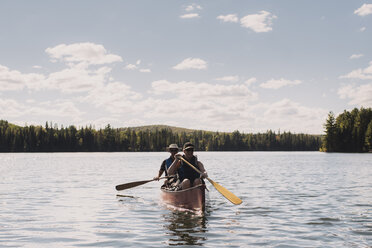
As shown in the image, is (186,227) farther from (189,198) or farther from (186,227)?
(189,198)

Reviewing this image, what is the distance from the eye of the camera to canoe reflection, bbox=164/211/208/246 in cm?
1079

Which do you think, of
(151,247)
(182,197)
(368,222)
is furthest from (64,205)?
(368,222)

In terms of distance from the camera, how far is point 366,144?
122312 millimetres

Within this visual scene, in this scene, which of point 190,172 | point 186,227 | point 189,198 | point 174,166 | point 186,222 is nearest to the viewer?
point 186,227

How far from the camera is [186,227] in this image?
1269 cm

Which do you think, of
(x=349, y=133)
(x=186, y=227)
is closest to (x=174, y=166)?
(x=186, y=227)

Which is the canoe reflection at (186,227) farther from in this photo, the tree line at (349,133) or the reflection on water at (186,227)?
the tree line at (349,133)

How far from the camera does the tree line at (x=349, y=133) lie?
127562 mm

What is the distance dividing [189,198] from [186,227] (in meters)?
2.34

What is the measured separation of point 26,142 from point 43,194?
575 ft

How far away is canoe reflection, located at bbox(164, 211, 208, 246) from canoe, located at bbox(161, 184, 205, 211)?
1.03 feet

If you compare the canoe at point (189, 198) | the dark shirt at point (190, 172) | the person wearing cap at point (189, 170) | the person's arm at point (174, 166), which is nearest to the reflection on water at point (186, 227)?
the canoe at point (189, 198)

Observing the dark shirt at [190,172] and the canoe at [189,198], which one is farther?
the dark shirt at [190,172]

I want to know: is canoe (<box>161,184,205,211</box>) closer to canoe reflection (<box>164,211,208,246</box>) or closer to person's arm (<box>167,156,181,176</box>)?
canoe reflection (<box>164,211,208,246</box>)
